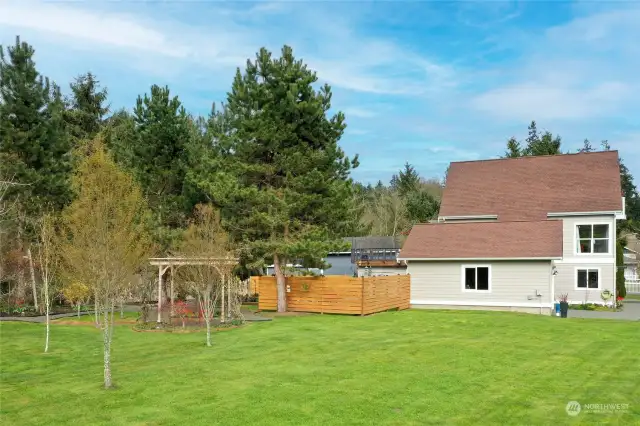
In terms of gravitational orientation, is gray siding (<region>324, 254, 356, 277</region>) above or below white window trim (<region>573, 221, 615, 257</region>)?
below

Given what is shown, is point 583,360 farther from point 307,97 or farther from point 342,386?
point 307,97

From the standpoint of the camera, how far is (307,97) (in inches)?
1025

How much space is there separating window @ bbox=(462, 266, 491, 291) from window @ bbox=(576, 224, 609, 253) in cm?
743

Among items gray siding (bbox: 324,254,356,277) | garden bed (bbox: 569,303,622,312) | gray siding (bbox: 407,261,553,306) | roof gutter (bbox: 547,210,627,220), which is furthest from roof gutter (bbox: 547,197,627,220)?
gray siding (bbox: 324,254,356,277)

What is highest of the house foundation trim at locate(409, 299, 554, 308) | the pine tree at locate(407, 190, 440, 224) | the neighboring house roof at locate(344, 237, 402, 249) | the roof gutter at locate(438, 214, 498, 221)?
the pine tree at locate(407, 190, 440, 224)

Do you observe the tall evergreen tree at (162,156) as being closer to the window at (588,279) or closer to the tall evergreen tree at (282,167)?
the tall evergreen tree at (282,167)

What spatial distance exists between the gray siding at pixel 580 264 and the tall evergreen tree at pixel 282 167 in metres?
14.2

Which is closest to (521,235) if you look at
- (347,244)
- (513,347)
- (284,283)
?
(347,244)

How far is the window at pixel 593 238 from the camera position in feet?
104

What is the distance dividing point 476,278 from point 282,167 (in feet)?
37.2

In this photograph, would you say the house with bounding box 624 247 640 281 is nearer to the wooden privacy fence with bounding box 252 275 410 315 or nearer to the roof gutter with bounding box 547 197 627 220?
the roof gutter with bounding box 547 197 627 220

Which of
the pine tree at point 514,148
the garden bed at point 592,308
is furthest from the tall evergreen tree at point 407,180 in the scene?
the garden bed at point 592,308

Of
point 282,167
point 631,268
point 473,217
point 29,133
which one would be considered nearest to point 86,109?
point 29,133

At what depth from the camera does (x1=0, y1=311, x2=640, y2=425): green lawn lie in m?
8.89
